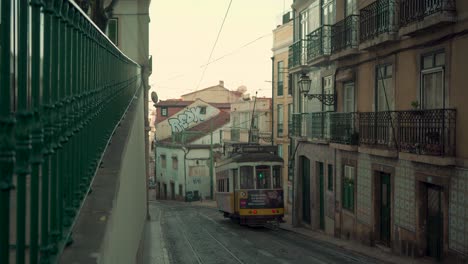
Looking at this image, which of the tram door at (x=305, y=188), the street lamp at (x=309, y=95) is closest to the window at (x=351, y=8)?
the street lamp at (x=309, y=95)

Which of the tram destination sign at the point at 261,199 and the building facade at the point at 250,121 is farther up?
the building facade at the point at 250,121

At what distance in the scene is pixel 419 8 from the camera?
1464 centimetres

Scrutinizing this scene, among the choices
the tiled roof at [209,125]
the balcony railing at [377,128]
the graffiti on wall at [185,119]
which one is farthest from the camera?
the graffiti on wall at [185,119]

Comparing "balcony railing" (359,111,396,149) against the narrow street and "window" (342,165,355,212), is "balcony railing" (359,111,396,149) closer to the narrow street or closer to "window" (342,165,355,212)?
"window" (342,165,355,212)

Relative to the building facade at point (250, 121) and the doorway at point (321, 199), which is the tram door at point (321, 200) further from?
the building facade at point (250, 121)

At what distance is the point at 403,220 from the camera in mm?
16484

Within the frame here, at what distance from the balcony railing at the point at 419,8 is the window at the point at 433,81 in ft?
3.34

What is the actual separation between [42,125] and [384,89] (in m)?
16.6

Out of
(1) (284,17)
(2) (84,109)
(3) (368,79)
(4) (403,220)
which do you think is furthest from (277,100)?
(2) (84,109)

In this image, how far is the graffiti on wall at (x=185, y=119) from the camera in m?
66.8

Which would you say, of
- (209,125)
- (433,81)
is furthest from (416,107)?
(209,125)

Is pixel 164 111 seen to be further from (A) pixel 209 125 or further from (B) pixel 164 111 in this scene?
(A) pixel 209 125

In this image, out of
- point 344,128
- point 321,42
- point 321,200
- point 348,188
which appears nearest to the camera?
point 344,128

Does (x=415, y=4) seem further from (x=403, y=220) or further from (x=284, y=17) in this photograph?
(x=284, y=17)
